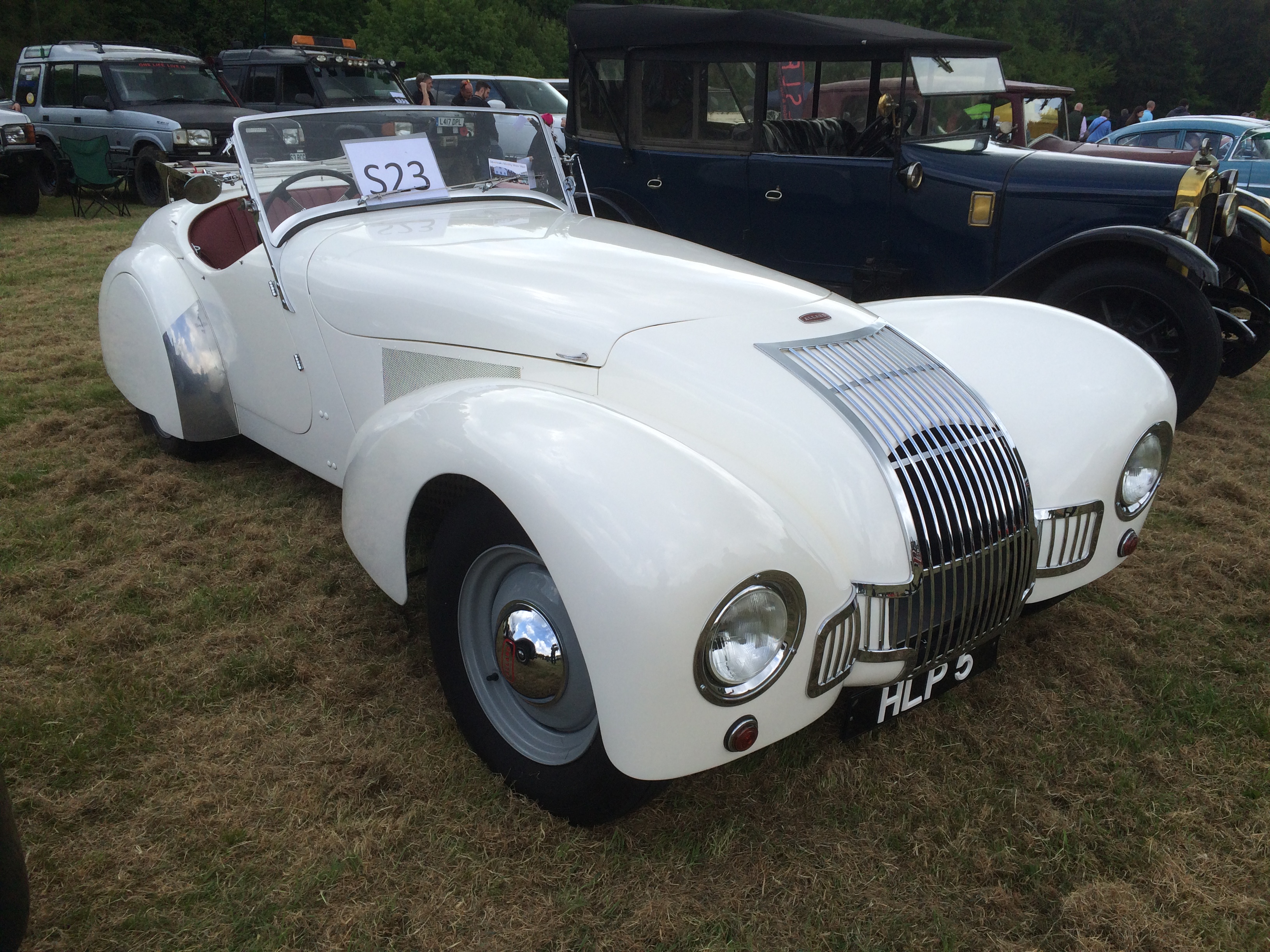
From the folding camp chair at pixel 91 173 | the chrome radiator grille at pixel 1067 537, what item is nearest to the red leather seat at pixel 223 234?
the chrome radiator grille at pixel 1067 537

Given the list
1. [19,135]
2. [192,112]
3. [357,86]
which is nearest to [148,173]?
[192,112]

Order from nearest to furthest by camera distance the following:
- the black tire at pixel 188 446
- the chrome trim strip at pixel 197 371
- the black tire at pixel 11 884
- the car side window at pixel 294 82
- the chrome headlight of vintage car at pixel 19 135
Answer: the black tire at pixel 11 884 < the chrome trim strip at pixel 197 371 < the black tire at pixel 188 446 < the chrome headlight of vintage car at pixel 19 135 < the car side window at pixel 294 82

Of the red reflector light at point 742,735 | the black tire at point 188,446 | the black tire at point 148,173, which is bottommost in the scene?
the black tire at point 188,446

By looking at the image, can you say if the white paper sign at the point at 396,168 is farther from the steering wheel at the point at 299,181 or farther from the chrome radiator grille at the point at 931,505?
the chrome radiator grille at the point at 931,505

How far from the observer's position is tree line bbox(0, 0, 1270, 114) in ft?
87.0

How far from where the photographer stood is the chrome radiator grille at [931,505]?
193 centimetres

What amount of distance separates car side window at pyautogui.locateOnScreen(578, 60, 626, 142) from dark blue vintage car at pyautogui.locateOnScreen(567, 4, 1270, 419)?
1cm

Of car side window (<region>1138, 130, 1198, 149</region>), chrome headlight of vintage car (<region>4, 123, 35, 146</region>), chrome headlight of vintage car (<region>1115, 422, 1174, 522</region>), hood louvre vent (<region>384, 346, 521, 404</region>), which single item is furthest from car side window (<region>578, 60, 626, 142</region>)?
chrome headlight of vintage car (<region>4, 123, 35, 146</region>)

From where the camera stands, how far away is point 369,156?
325cm

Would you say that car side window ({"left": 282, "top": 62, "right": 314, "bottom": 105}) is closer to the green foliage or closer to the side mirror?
the side mirror

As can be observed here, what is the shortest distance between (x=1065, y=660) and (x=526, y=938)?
1.83 meters

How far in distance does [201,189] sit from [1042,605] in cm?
316

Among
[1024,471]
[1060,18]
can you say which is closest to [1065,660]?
[1024,471]

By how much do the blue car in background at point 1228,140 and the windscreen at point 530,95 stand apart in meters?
8.06
